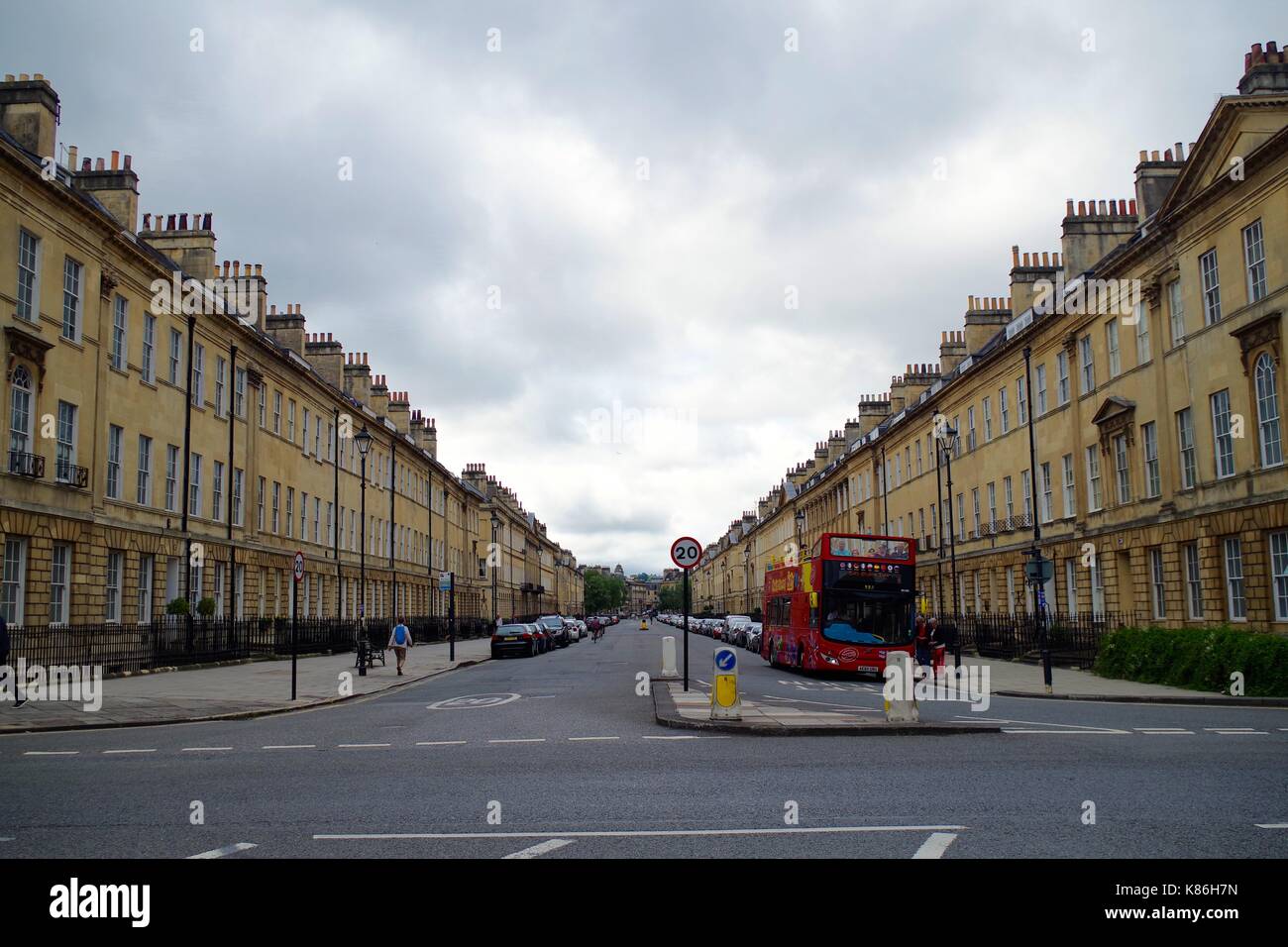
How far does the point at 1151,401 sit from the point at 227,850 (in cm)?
3024

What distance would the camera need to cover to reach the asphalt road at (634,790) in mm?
6703

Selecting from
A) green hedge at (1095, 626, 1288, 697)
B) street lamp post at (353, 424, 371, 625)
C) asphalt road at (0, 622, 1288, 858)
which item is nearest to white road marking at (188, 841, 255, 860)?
asphalt road at (0, 622, 1288, 858)

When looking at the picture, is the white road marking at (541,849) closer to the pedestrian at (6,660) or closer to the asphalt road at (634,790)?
the asphalt road at (634,790)

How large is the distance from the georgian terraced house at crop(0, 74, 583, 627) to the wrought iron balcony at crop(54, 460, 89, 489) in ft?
0.21

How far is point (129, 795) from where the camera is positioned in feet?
29.5

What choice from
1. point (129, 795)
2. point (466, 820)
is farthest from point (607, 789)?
point (129, 795)

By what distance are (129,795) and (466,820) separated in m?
3.65

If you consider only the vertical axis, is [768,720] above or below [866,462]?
below

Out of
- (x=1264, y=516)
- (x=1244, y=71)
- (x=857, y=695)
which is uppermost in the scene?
(x=1244, y=71)

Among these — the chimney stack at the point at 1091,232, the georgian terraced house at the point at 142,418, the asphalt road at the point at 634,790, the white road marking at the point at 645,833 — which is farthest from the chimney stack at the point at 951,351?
the white road marking at the point at 645,833
